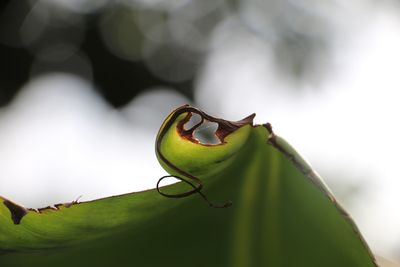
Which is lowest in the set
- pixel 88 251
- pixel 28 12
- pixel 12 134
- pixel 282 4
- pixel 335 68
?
pixel 88 251

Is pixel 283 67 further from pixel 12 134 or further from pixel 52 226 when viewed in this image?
pixel 52 226

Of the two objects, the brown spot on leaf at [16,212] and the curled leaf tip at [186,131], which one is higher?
the curled leaf tip at [186,131]

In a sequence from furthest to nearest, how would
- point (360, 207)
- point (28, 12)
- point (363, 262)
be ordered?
1. point (28, 12)
2. point (360, 207)
3. point (363, 262)

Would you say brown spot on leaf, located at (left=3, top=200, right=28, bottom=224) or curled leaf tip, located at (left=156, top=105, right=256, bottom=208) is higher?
curled leaf tip, located at (left=156, top=105, right=256, bottom=208)

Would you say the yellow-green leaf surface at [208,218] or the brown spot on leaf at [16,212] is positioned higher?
the yellow-green leaf surface at [208,218]

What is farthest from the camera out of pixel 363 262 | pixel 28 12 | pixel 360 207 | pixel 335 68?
pixel 335 68

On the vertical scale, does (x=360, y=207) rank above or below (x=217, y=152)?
above

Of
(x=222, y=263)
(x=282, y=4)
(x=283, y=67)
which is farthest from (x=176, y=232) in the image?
(x=282, y=4)

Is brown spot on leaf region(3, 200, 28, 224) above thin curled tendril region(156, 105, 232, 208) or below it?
below
